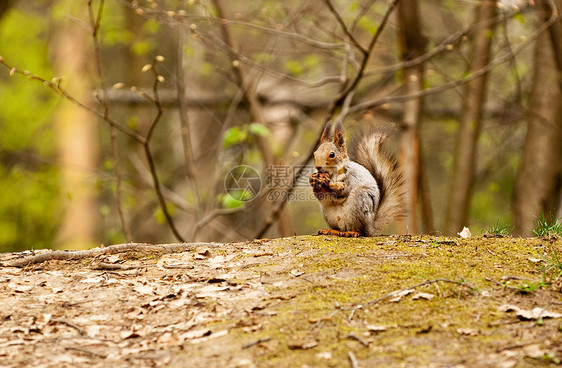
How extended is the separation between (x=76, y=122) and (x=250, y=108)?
390 centimetres

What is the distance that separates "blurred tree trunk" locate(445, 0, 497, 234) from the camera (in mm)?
6629

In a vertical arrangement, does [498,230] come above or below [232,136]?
below

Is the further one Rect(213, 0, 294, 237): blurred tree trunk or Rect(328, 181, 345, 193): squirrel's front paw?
Rect(213, 0, 294, 237): blurred tree trunk

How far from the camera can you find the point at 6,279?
3389 millimetres

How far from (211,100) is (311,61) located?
167 cm

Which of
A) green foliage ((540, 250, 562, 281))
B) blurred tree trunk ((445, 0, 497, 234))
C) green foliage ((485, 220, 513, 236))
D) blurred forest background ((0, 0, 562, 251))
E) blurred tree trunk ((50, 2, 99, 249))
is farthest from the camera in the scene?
blurred tree trunk ((50, 2, 99, 249))

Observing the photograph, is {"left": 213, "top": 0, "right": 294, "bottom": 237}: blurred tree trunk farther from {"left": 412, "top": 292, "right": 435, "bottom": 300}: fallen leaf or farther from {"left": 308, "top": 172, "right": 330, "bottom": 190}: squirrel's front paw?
{"left": 412, "top": 292, "right": 435, "bottom": 300}: fallen leaf

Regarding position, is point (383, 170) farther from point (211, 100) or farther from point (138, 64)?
point (138, 64)

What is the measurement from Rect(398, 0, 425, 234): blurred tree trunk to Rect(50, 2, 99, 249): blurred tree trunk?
16.6 feet

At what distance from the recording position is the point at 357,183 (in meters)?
3.81

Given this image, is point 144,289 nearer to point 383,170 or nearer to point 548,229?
point 383,170

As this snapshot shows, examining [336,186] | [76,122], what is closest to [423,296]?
[336,186]

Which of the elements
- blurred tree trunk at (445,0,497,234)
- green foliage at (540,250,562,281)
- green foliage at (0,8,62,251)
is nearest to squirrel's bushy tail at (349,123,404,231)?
green foliage at (540,250,562,281)

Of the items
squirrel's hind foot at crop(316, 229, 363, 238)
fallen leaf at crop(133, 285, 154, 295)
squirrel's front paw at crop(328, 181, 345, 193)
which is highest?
squirrel's front paw at crop(328, 181, 345, 193)
